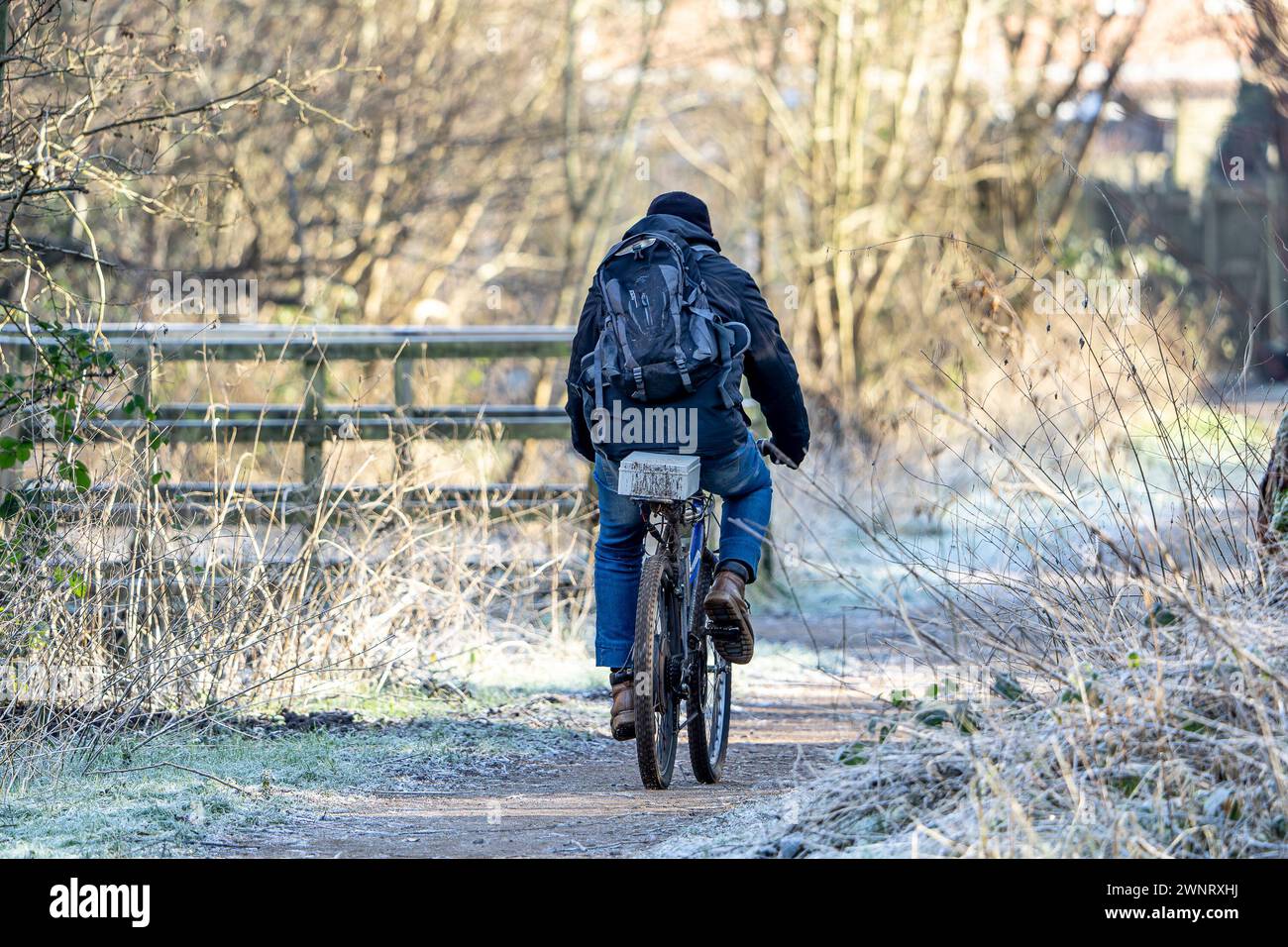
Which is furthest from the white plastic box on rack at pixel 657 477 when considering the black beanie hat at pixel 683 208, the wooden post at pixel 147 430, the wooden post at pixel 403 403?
the wooden post at pixel 403 403

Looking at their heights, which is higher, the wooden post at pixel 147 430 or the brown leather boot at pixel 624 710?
the wooden post at pixel 147 430

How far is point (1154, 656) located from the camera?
378 centimetres

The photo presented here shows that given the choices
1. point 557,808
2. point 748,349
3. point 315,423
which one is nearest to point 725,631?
point 557,808

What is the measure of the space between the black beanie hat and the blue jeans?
72 cm

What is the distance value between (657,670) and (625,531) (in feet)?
1.51

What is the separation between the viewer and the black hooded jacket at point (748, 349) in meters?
4.90

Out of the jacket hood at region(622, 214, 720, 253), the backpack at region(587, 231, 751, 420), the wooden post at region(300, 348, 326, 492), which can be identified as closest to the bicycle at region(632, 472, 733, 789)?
the backpack at region(587, 231, 751, 420)

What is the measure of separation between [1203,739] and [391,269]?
14.1 metres

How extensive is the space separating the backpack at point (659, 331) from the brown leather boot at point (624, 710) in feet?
2.82

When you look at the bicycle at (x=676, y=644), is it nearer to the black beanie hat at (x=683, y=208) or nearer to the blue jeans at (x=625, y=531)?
the blue jeans at (x=625, y=531)

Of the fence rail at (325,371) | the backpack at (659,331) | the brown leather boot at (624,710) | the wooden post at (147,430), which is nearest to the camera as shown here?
the backpack at (659,331)

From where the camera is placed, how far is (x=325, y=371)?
768cm

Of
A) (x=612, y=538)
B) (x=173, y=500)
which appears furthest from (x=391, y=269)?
(x=612, y=538)
